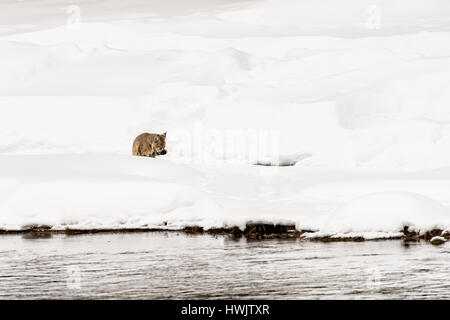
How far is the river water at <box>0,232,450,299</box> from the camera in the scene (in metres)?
15.2

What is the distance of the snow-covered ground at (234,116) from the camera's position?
20828mm

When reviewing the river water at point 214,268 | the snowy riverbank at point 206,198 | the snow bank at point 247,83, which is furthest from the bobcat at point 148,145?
the river water at point 214,268

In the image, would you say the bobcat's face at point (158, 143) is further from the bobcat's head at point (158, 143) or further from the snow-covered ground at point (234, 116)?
the snow-covered ground at point (234, 116)

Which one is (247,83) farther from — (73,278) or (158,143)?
(73,278)

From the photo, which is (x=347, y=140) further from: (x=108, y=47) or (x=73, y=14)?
(x=73, y=14)

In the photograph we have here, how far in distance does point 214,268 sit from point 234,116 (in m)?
14.2

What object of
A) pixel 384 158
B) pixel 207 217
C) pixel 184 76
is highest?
pixel 184 76

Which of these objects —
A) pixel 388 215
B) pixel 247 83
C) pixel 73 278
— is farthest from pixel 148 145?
pixel 247 83

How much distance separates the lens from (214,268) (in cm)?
1686

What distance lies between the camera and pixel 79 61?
41344 mm

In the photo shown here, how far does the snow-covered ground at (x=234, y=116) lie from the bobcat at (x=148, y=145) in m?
1.14
